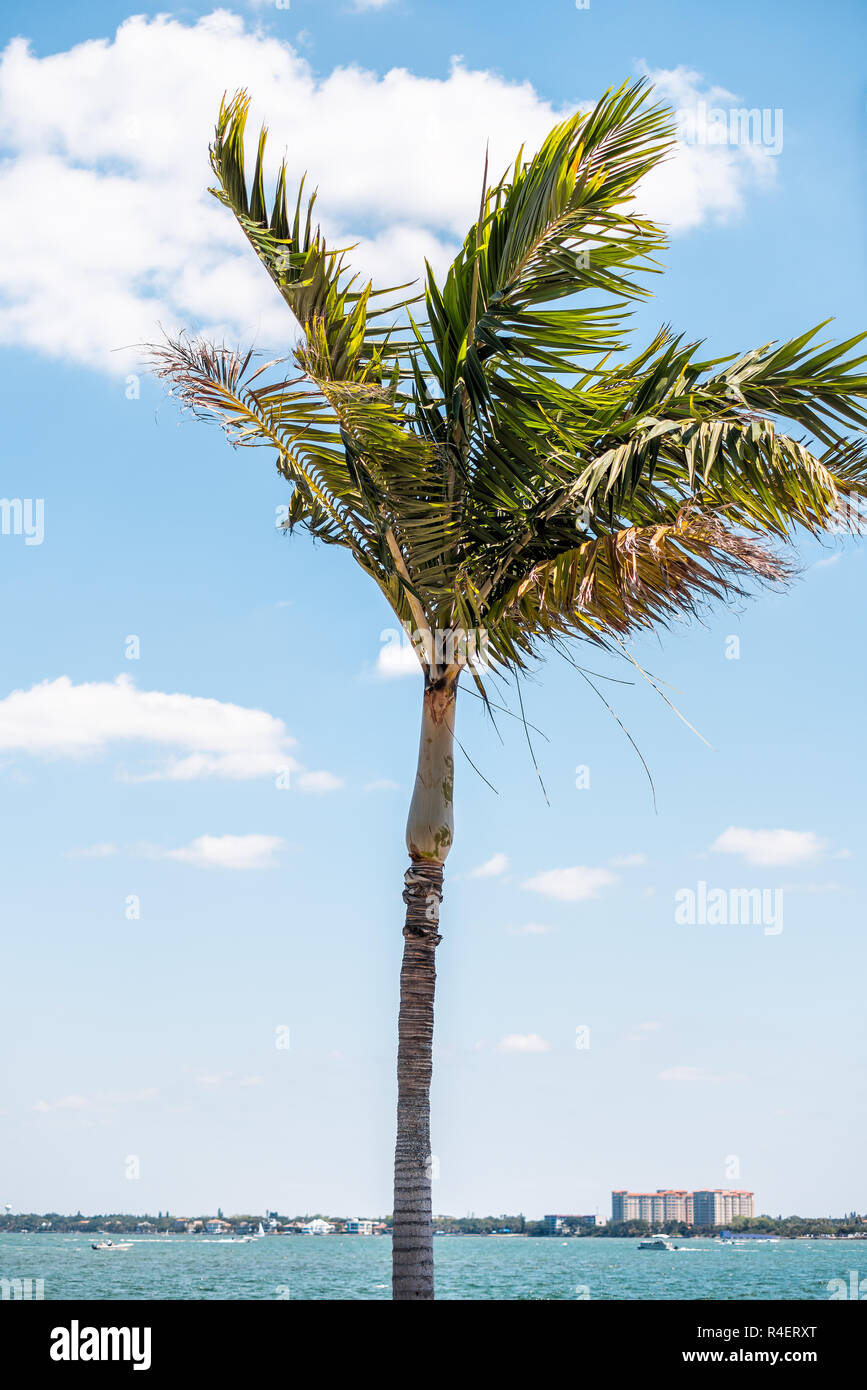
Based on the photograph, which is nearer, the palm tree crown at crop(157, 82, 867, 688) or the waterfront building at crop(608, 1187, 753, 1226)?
the palm tree crown at crop(157, 82, 867, 688)

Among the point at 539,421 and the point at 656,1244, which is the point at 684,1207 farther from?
the point at 539,421

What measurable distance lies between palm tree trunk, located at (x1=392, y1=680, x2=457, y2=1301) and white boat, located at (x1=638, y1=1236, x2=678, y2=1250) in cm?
16282

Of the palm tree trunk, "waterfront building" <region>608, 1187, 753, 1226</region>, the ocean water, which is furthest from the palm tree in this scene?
"waterfront building" <region>608, 1187, 753, 1226</region>

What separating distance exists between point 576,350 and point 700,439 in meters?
1.37

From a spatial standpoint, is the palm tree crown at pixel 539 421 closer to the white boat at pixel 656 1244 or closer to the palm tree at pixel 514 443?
the palm tree at pixel 514 443

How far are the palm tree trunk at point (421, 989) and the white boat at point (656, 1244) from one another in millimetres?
162819

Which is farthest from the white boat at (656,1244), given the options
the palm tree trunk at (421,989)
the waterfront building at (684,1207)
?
the palm tree trunk at (421,989)

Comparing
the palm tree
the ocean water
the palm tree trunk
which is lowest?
the ocean water

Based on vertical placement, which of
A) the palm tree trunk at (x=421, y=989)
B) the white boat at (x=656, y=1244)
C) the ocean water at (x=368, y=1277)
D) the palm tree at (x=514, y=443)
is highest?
the palm tree at (x=514, y=443)

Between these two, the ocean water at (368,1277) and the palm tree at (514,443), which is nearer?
the palm tree at (514,443)

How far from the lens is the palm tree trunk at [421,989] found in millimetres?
7055

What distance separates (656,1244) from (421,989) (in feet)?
556

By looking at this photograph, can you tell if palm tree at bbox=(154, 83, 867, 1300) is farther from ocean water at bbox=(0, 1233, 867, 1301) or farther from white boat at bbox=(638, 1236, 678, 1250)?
white boat at bbox=(638, 1236, 678, 1250)

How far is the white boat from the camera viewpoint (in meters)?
155
